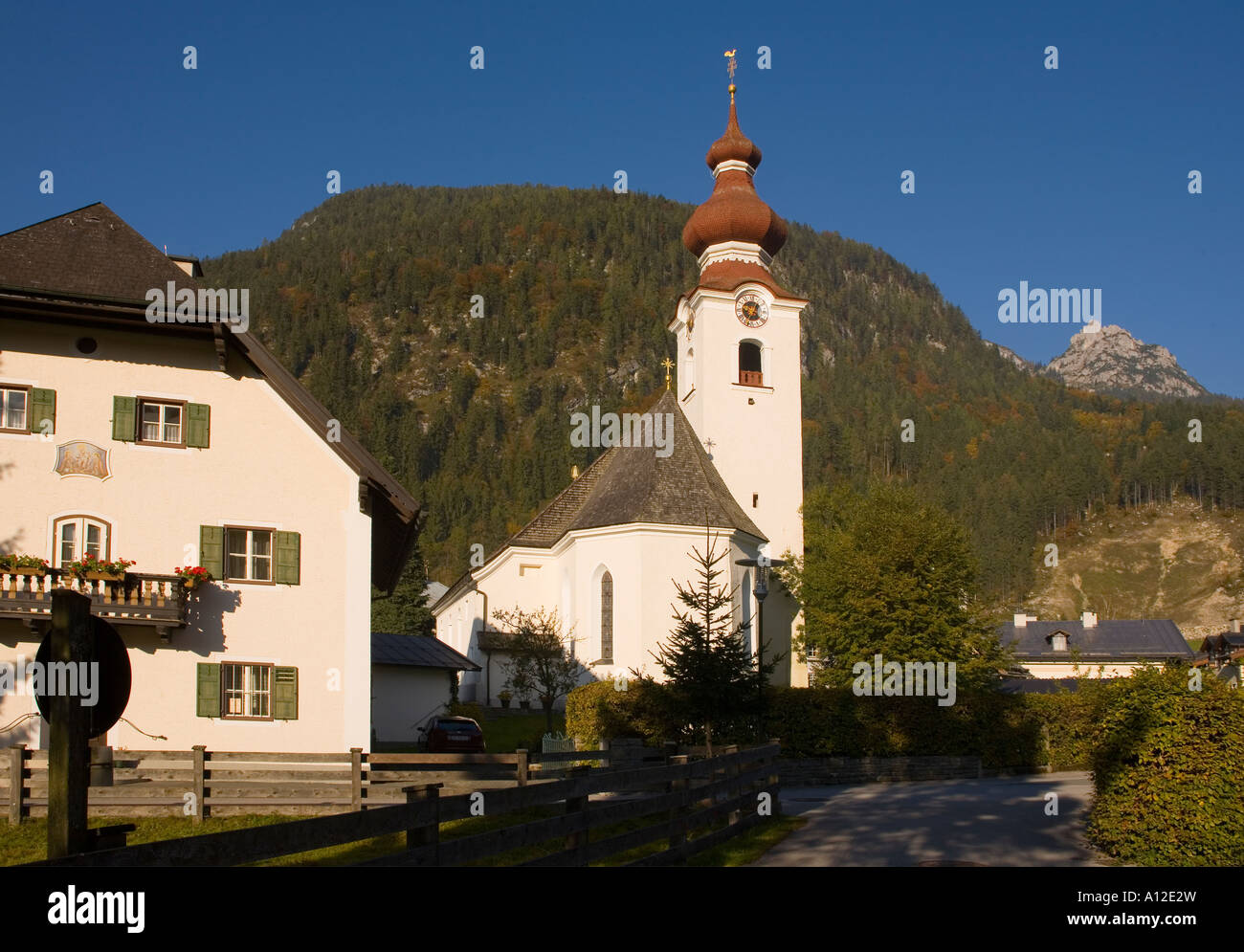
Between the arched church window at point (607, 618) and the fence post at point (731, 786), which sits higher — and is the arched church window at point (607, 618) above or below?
above

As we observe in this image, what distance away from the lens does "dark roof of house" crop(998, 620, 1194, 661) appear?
291 feet

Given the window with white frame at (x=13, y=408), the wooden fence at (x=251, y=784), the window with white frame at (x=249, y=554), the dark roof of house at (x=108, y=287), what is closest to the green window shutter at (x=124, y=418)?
the dark roof of house at (x=108, y=287)

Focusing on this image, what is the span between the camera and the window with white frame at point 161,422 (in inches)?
934

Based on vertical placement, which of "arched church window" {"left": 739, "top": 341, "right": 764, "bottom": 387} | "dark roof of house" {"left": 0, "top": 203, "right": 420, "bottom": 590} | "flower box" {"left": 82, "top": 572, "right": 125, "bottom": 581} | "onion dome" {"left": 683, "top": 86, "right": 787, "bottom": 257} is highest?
"onion dome" {"left": 683, "top": 86, "right": 787, "bottom": 257}

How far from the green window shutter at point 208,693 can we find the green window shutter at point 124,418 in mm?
4616

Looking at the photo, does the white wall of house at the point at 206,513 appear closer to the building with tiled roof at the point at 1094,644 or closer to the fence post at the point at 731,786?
the fence post at the point at 731,786

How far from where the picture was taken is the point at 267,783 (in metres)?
16.6

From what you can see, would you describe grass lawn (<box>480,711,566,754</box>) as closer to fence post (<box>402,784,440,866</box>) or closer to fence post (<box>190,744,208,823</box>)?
fence post (<box>190,744,208,823</box>)

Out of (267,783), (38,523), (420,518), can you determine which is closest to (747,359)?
(420,518)

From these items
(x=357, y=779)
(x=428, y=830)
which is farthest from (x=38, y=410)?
(x=428, y=830)

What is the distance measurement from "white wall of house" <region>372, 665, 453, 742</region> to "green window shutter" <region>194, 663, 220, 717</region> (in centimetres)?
1383

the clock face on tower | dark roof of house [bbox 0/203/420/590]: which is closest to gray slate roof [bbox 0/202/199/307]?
dark roof of house [bbox 0/203/420/590]

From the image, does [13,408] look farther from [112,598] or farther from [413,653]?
[413,653]
